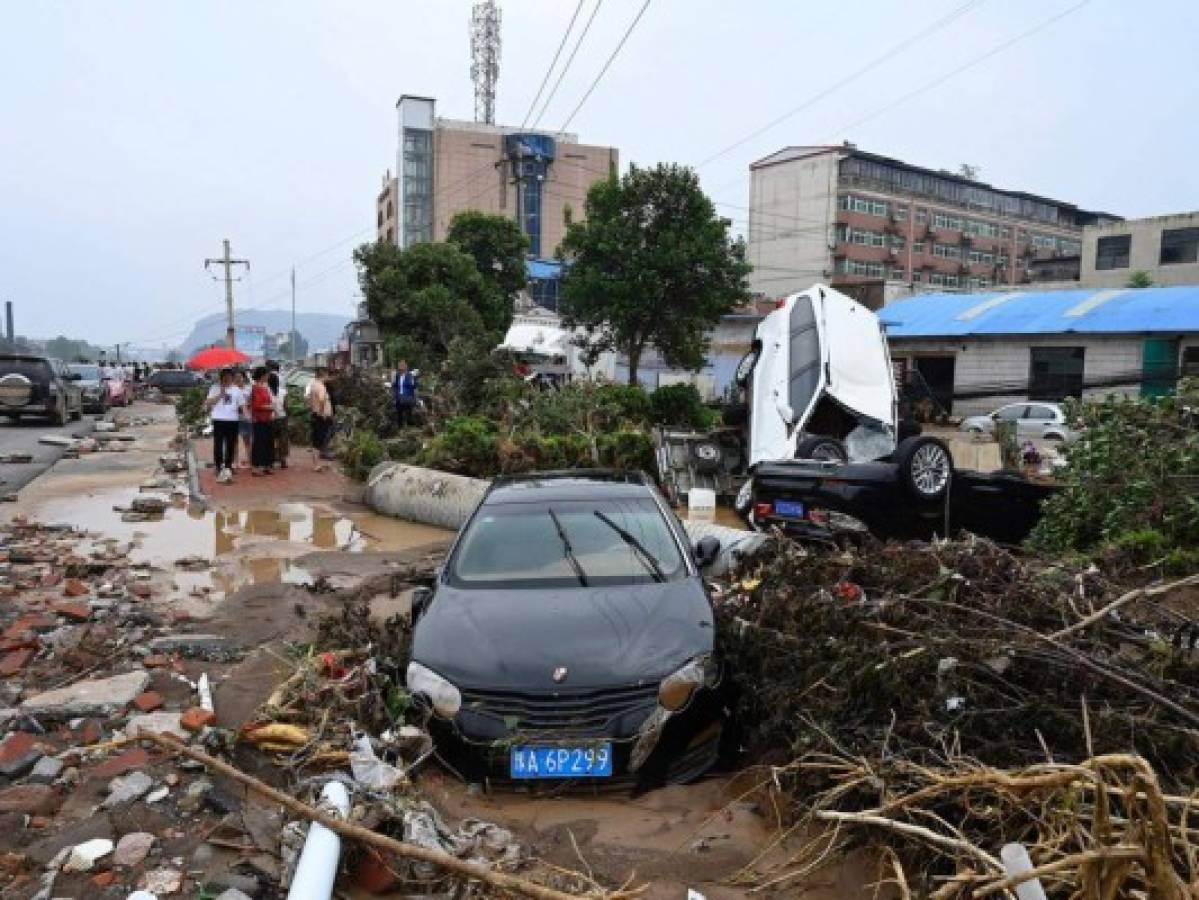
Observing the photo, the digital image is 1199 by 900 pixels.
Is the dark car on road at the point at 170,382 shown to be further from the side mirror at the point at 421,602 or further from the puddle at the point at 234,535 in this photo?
the side mirror at the point at 421,602

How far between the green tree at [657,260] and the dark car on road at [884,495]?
1425 cm

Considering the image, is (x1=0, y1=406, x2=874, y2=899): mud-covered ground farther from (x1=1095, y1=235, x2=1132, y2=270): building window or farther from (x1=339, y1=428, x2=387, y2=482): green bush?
(x1=1095, y1=235, x2=1132, y2=270): building window

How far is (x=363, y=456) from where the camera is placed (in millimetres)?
14211

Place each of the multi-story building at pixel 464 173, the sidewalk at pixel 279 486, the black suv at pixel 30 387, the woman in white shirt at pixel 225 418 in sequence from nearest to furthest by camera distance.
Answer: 1. the sidewalk at pixel 279 486
2. the woman in white shirt at pixel 225 418
3. the black suv at pixel 30 387
4. the multi-story building at pixel 464 173

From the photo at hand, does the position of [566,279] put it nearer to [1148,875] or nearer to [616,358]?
[616,358]

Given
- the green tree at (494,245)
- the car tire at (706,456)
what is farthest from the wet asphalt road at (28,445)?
the green tree at (494,245)

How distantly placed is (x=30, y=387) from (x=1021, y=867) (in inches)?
961

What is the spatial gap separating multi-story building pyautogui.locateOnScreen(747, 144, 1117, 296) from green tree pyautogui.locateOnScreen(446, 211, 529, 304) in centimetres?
3209

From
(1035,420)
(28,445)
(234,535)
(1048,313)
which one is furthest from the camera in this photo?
(1048,313)

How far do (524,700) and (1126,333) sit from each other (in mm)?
30605

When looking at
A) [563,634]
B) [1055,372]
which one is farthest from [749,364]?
[1055,372]

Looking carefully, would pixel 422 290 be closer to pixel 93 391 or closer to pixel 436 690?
pixel 93 391

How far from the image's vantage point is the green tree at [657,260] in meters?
22.1

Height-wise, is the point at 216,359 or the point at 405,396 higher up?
the point at 216,359
